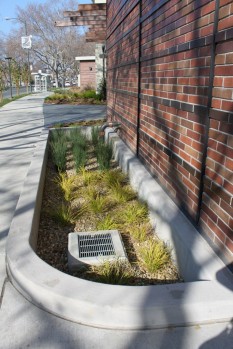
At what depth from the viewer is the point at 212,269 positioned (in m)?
2.18

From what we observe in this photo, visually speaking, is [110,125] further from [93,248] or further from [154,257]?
[154,257]

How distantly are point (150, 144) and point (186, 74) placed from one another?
4.71 ft

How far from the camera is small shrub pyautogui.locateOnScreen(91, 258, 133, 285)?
8.06 feet

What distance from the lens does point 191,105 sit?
271 cm

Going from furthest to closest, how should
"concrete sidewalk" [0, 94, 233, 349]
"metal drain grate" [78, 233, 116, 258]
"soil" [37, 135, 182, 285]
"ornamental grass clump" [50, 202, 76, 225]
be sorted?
"ornamental grass clump" [50, 202, 76, 225], "metal drain grate" [78, 233, 116, 258], "soil" [37, 135, 182, 285], "concrete sidewalk" [0, 94, 233, 349]

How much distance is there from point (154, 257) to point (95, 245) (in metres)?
0.56

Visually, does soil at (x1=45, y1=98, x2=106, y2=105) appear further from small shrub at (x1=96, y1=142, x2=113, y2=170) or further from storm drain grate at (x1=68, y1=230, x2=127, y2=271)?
storm drain grate at (x1=68, y1=230, x2=127, y2=271)

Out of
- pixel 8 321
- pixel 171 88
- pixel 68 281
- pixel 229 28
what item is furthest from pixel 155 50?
pixel 8 321

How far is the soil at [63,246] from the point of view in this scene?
263cm

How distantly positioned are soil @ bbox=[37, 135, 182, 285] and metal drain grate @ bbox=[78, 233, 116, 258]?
174 mm

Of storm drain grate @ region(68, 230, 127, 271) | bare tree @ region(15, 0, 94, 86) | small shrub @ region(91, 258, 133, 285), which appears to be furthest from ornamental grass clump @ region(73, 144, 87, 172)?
bare tree @ region(15, 0, 94, 86)

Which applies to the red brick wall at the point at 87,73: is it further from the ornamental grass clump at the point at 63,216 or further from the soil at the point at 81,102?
the ornamental grass clump at the point at 63,216

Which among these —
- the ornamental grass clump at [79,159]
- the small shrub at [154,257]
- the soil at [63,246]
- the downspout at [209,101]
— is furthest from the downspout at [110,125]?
the downspout at [209,101]

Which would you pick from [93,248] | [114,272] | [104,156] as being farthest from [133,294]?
[104,156]
